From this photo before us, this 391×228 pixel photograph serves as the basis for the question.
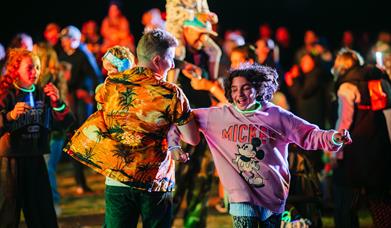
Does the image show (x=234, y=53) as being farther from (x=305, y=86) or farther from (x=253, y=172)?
(x=305, y=86)

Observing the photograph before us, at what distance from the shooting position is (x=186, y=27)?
7082mm

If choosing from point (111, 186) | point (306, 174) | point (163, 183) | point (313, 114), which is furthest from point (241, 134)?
point (313, 114)

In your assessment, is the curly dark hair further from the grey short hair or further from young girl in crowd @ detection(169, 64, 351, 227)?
the grey short hair

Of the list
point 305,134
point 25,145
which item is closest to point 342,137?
point 305,134

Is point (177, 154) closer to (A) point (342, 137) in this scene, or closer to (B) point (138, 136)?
(B) point (138, 136)

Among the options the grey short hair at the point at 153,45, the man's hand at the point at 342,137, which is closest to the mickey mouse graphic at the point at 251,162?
the man's hand at the point at 342,137

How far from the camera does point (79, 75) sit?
10.2 m

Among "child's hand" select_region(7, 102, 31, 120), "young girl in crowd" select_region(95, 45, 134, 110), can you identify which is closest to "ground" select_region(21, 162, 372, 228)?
"child's hand" select_region(7, 102, 31, 120)

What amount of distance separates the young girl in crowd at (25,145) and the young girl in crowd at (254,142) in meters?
1.98

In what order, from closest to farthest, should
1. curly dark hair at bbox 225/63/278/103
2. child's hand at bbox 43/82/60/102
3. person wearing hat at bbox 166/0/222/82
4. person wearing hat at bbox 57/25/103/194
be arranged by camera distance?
1. curly dark hair at bbox 225/63/278/103
2. child's hand at bbox 43/82/60/102
3. person wearing hat at bbox 166/0/222/82
4. person wearing hat at bbox 57/25/103/194

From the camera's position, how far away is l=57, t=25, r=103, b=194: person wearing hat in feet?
32.8

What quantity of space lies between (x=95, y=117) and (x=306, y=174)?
108 inches

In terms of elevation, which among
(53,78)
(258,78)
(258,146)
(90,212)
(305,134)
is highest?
(53,78)

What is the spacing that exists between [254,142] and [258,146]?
4cm
